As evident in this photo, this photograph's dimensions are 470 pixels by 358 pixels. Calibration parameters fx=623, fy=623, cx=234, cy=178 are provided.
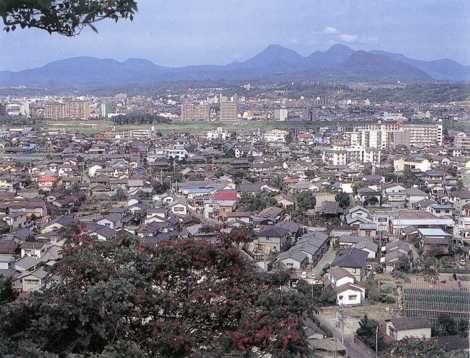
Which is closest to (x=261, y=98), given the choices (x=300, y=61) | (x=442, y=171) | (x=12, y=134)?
(x=12, y=134)

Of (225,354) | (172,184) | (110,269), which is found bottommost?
(172,184)

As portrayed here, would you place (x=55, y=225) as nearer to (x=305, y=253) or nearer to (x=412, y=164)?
(x=305, y=253)

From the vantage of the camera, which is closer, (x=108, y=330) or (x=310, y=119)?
(x=108, y=330)

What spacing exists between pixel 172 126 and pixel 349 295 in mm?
22276

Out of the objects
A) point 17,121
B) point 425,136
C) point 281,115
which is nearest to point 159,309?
point 425,136

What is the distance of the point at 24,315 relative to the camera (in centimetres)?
210

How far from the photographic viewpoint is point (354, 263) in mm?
7086

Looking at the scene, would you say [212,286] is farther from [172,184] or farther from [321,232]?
[172,184]

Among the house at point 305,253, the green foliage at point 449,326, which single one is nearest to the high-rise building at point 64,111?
the house at point 305,253

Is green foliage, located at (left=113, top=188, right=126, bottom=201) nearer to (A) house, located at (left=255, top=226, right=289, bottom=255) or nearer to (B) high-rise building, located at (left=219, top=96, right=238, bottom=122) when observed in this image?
(A) house, located at (left=255, top=226, right=289, bottom=255)

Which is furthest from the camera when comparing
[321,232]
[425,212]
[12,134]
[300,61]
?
[300,61]

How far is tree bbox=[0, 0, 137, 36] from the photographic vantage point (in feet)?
5.39

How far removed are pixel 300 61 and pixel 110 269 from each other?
107705 mm

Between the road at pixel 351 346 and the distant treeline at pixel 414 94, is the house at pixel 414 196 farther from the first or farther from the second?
the distant treeline at pixel 414 94
